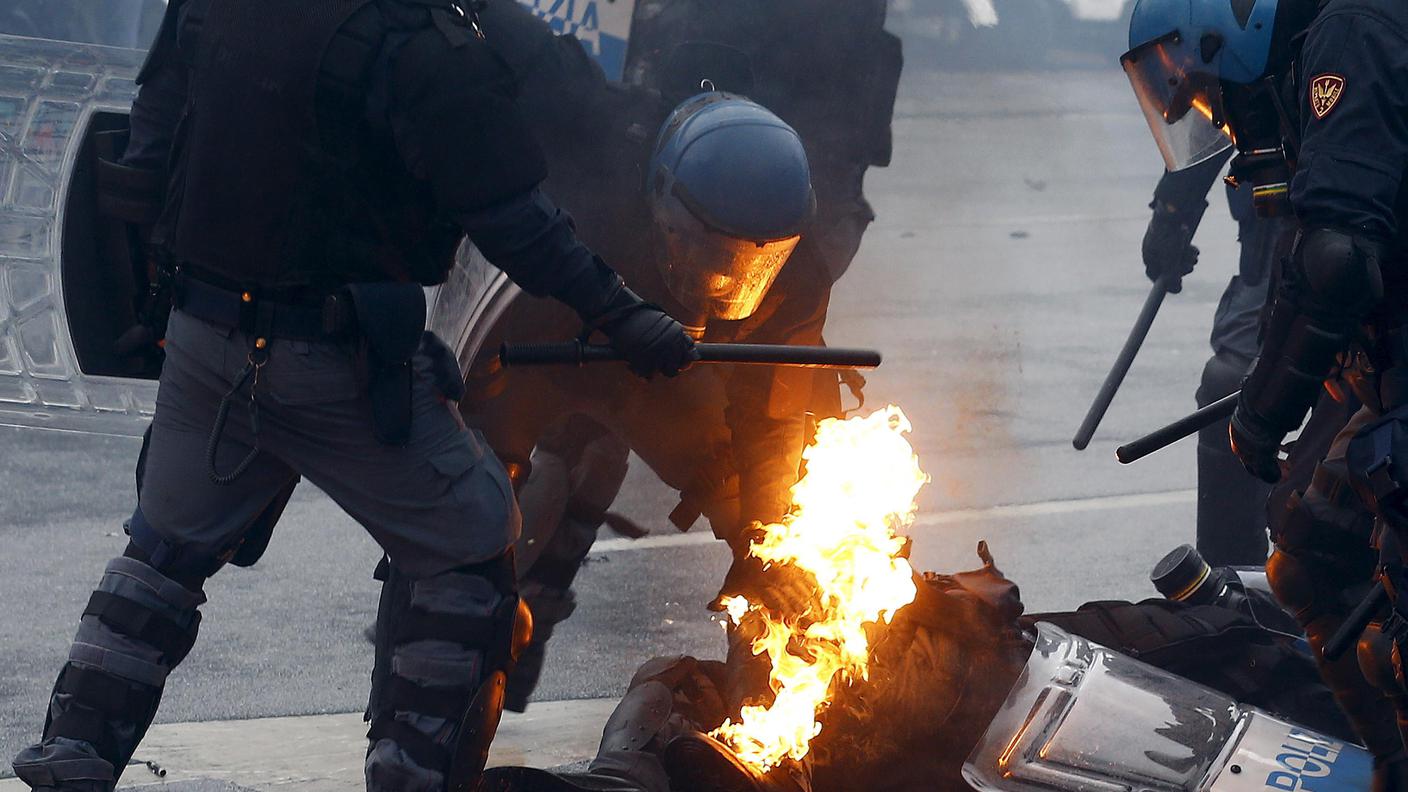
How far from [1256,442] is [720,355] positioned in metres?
1.08

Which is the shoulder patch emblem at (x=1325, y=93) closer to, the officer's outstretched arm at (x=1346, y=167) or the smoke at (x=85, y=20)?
the officer's outstretched arm at (x=1346, y=167)

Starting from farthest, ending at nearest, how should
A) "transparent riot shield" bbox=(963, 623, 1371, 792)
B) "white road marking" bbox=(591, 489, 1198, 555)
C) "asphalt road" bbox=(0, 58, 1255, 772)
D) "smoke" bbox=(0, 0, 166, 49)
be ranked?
"smoke" bbox=(0, 0, 166, 49)
"white road marking" bbox=(591, 489, 1198, 555)
"asphalt road" bbox=(0, 58, 1255, 772)
"transparent riot shield" bbox=(963, 623, 1371, 792)

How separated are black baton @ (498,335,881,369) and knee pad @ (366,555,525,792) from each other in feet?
1.48

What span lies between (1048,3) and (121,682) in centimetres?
2056

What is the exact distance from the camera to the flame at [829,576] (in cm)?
335

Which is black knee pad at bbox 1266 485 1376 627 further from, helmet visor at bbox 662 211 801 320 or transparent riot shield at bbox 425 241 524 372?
transparent riot shield at bbox 425 241 524 372

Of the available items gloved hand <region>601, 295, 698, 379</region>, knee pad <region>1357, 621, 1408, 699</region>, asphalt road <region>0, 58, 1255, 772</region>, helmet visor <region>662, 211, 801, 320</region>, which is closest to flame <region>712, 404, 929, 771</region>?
helmet visor <region>662, 211, 801, 320</region>

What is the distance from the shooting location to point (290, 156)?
114 inches

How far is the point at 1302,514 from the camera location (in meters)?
3.35

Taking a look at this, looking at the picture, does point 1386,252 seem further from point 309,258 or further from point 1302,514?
point 309,258

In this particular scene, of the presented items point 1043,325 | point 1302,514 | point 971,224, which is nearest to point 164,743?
point 1302,514

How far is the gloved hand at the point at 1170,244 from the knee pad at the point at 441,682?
3.06 m

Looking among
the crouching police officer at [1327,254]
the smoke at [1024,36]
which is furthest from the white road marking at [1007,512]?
the smoke at [1024,36]

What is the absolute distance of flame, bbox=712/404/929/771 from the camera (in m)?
3.35
